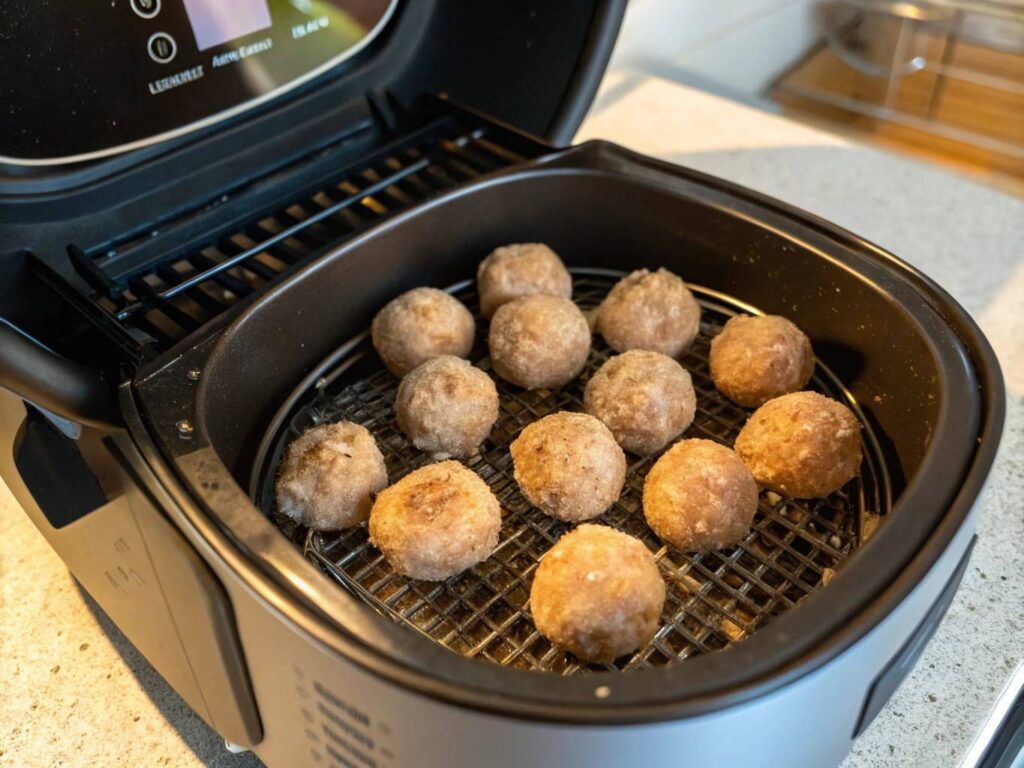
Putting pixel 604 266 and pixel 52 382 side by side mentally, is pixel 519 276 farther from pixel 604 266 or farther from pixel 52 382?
pixel 52 382

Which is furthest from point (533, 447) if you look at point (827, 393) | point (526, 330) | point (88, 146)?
point (88, 146)

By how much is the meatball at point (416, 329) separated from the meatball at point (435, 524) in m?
0.17

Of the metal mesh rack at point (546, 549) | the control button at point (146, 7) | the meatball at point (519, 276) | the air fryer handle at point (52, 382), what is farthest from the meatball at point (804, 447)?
the control button at point (146, 7)

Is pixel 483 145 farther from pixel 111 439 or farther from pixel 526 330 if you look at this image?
pixel 111 439

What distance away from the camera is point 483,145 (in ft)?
3.18

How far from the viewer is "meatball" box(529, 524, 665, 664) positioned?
0.62 m

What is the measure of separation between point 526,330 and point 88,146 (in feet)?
1.36

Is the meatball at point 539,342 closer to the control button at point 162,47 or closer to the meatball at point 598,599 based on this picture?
the meatball at point 598,599

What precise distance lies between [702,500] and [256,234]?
493mm

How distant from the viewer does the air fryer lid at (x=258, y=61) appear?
2.36 feet

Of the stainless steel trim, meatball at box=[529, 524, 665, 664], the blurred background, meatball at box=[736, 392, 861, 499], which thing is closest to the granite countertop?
the stainless steel trim

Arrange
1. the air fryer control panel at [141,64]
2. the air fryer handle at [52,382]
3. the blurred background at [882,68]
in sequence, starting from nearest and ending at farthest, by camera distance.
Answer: the air fryer handle at [52,382]
the air fryer control panel at [141,64]
the blurred background at [882,68]

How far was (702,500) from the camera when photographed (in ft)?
2.28

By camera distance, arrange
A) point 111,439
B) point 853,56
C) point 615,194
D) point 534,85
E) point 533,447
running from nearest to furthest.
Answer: point 111,439 < point 533,447 < point 615,194 < point 534,85 < point 853,56
